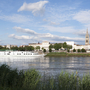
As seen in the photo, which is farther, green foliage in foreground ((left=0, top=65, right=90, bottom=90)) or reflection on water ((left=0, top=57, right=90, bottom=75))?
reflection on water ((left=0, top=57, right=90, bottom=75))

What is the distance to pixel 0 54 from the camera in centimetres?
7750

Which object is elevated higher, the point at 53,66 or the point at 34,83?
the point at 34,83

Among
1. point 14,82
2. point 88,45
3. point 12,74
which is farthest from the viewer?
point 88,45

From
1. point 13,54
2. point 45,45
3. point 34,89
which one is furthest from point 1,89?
point 45,45

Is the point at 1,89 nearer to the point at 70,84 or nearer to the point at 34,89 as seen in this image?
the point at 34,89

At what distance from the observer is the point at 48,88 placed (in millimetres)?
9758

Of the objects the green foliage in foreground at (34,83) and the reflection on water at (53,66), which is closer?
the green foliage in foreground at (34,83)

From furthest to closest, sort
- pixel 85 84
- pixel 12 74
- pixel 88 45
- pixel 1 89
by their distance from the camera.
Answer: pixel 88 45 → pixel 12 74 → pixel 85 84 → pixel 1 89

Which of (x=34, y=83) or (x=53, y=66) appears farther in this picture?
(x=53, y=66)

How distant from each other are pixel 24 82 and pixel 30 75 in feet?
3.90

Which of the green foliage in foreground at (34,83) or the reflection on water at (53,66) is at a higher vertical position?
the green foliage in foreground at (34,83)

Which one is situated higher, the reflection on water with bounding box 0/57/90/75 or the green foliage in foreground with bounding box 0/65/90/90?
the green foliage in foreground with bounding box 0/65/90/90

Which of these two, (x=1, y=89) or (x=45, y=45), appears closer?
(x=1, y=89)

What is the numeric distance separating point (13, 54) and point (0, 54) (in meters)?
6.50
